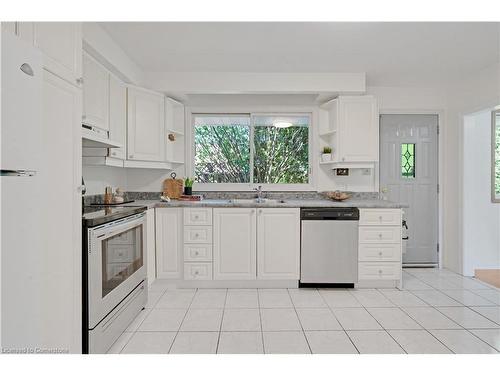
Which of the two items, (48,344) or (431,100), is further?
(431,100)

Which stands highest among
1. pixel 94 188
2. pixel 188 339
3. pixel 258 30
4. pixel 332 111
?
pixel 258 30

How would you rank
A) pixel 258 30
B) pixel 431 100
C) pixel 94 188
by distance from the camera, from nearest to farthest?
pixel 258 30 < pixel 94 188 < pixel 431 100

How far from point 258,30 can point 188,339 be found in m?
2.43

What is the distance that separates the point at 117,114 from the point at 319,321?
2.61 m

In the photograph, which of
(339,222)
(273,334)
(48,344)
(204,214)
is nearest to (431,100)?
(339,222)

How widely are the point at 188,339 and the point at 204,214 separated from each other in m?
1.35

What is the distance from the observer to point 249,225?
337 centimetres

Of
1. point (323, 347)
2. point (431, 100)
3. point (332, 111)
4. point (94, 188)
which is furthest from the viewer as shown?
point (431, 100)

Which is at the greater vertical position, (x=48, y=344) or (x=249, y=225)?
(x=249, y=225)

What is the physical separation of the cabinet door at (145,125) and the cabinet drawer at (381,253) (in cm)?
243

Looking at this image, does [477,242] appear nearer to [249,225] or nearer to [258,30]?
[249,225]

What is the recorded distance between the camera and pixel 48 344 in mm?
1577

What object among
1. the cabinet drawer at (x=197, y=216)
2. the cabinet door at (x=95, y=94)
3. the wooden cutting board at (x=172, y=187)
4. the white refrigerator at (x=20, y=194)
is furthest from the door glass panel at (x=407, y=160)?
the white refrigerator at (x=20, y=194)

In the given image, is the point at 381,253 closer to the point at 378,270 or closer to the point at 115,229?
the point at 378,270
